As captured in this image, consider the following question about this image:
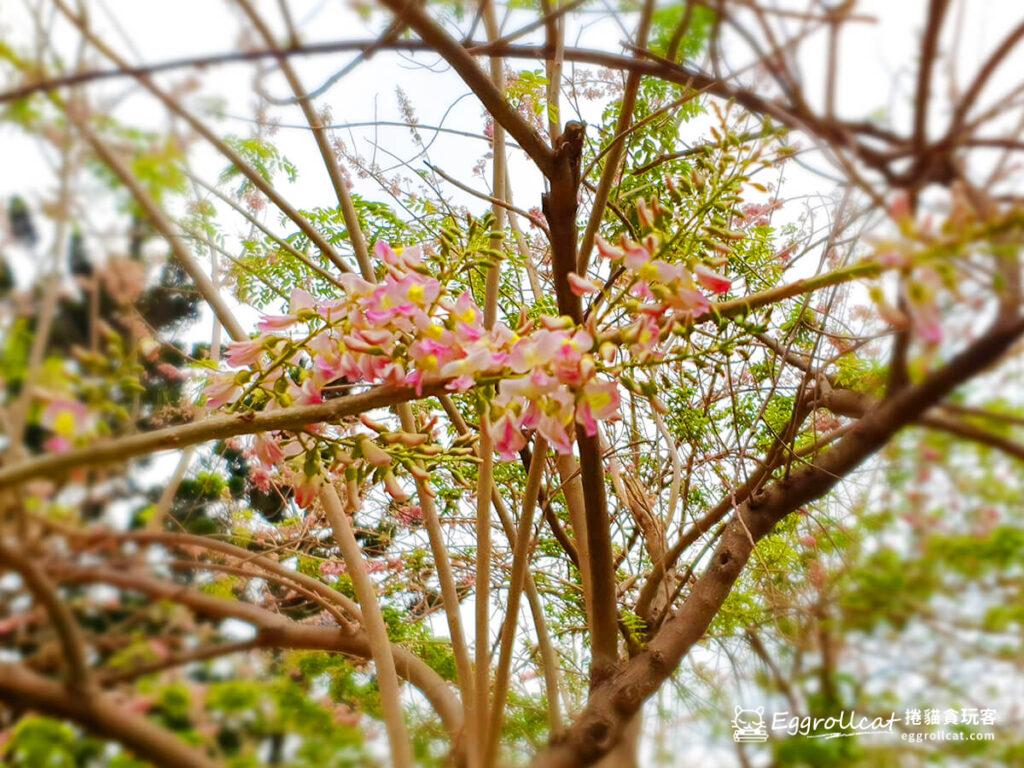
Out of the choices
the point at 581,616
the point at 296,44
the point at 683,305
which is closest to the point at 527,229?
the point at 581,616

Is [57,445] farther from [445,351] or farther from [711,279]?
[711,279]

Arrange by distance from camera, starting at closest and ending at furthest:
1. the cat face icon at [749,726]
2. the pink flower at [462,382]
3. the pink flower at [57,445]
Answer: the pink flower at [57,445]
the cat face icon at [749,726]
the pink flower at [462,382]

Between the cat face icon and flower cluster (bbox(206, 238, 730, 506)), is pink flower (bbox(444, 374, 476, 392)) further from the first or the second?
the cat face icon

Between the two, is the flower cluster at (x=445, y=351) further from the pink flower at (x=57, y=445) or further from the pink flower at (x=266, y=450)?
the pink flower at (x=57, y=445)

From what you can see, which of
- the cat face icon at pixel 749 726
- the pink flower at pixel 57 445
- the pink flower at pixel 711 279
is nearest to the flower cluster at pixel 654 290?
the pink flower at pixel 711 279

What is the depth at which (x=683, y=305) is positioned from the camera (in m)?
0.56

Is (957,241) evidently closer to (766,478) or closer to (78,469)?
(78,469)

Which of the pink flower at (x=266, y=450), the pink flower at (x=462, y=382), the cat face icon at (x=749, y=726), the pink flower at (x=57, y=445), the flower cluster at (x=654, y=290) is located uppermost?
the flower cluster at (x=654, y=290)

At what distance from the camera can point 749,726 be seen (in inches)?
18.8

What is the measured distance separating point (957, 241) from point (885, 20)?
12cm

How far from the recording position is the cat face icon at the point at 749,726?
45cm

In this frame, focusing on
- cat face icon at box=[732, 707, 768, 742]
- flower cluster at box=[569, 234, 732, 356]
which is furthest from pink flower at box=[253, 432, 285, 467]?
cat face icon at box=[732, 707, 768, 742]

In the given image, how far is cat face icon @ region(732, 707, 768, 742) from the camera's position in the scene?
1.48 ft

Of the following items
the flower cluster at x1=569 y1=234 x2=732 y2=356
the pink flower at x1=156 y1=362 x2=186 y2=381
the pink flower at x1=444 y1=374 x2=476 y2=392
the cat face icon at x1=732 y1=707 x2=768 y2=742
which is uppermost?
the flower cluster at x1=569 y1=234 x2=732 y2=356
